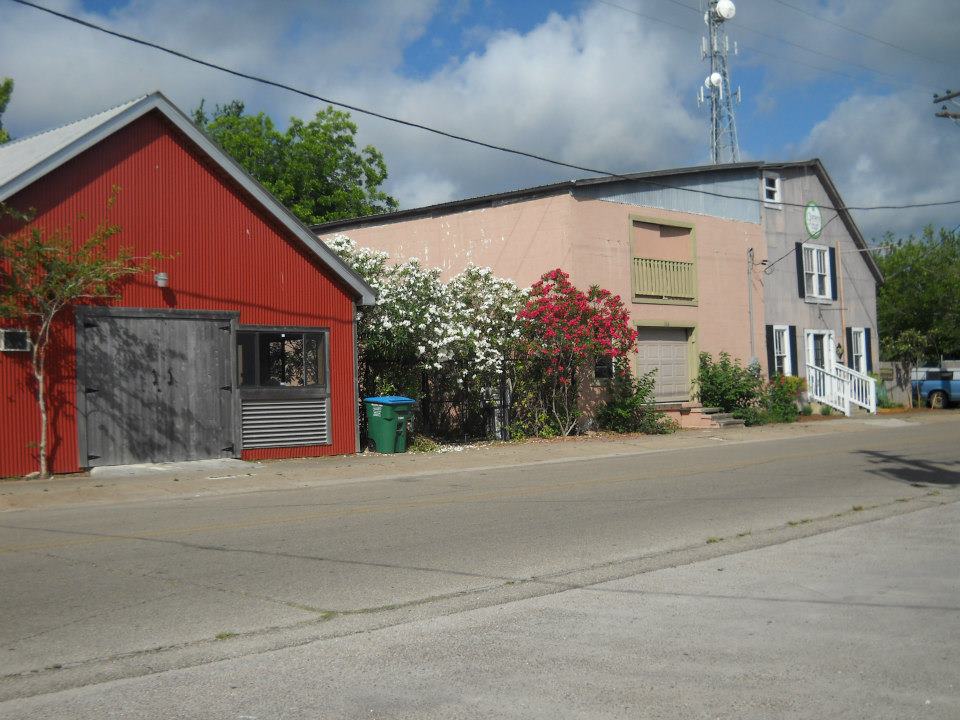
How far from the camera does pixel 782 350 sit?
30922mm

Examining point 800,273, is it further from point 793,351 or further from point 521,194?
point 521,194

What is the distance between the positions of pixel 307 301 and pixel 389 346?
2230mm

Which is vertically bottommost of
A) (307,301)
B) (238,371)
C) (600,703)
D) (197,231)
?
(600,703)

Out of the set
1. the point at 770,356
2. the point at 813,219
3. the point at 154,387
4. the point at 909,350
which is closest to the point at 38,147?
the point at 154,387

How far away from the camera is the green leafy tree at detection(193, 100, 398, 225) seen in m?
43.8

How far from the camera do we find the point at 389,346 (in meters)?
20.2

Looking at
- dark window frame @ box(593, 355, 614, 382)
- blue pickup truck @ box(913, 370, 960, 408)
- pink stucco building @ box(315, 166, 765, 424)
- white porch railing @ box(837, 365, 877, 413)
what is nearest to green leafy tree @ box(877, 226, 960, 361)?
blue pickup truck @ box(913, 370, 960, 408)

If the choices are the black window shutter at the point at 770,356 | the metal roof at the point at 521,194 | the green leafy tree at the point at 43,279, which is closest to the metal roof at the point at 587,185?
the metal roof at the point at 521,194

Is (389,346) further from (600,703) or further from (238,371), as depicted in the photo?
(600,703)

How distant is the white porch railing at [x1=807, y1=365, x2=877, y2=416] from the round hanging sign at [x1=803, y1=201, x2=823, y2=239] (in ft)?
14.9

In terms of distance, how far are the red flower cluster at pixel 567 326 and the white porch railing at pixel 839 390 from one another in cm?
1135

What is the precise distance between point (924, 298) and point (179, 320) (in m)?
38.3

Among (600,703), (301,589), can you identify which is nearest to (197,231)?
(301,589)

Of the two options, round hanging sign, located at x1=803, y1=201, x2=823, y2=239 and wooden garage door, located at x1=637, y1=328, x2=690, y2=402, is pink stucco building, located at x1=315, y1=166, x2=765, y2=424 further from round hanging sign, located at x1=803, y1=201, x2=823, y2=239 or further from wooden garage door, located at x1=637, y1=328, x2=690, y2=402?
round hanging sign, located at x1=803, y1=201, x2=823, y2=239
